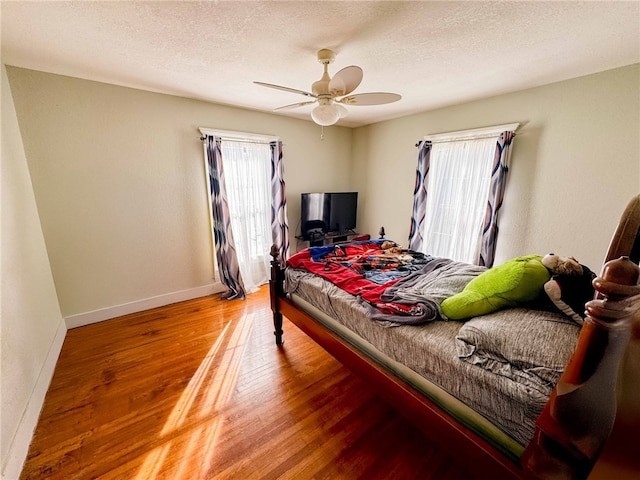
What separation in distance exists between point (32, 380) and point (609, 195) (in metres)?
4.43

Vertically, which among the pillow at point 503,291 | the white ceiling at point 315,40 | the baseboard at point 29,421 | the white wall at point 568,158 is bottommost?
the baseboard at point 29,421

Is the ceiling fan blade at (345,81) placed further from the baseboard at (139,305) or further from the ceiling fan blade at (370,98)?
the baseboard at (139,305)

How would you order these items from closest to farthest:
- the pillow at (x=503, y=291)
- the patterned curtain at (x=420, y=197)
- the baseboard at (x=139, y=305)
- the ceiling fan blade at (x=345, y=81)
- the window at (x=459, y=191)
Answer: the pillow at (x=503, y=291) < the ceiling fan blade at (x=345, y=81) < the baseboard at (x=139, y=305) < the window at (x=459, y=191) < the patterned curtain at (x=420, y=197)

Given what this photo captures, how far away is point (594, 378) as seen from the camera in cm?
60

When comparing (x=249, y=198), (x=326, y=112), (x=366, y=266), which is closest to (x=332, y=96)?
(x=326, y=112)

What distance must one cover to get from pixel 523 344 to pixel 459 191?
2472 millimetres

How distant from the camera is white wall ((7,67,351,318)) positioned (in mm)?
2240

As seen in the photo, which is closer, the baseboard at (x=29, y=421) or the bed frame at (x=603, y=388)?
the bed frame at (x=603, y=388)

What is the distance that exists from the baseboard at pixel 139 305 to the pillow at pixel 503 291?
2.86 m

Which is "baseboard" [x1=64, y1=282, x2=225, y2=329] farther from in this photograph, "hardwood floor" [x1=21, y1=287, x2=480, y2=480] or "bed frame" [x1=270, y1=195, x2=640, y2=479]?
"bed frame" [x1=270, y1=195, x2=640, y2=479]

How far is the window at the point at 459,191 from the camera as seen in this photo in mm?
2848

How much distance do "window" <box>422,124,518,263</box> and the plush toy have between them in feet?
5.66

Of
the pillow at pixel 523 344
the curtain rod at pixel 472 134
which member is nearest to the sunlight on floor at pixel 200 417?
the pillow at pixel 523 344

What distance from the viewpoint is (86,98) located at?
2324 millimetres
